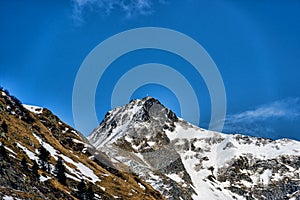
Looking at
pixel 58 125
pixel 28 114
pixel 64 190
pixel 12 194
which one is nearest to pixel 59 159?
pixel 64 190

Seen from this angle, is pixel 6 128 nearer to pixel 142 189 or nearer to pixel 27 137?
pixel 27 137

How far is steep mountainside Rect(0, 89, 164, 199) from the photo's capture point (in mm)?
82312

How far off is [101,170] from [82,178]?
27568mm

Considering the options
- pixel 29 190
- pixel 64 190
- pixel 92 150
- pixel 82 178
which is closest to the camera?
pixel 29 190

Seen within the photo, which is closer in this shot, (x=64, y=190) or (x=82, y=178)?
(x=64, y=190)

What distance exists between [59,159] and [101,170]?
27641mm

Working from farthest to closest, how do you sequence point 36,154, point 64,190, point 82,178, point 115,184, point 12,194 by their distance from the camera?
point 115,184, point 82,178, point 36,154, point 64,190, point 12,194

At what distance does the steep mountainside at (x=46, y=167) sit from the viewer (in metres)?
82.3

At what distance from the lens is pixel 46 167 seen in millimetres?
102125

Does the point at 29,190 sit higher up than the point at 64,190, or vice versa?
the point at 64,190

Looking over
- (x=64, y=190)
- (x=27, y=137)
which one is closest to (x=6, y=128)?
(x=27, y=137)

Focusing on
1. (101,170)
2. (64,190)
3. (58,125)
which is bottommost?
(64,190)

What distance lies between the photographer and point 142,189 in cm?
15388

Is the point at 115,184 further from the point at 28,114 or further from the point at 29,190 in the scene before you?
the point at 29,190
